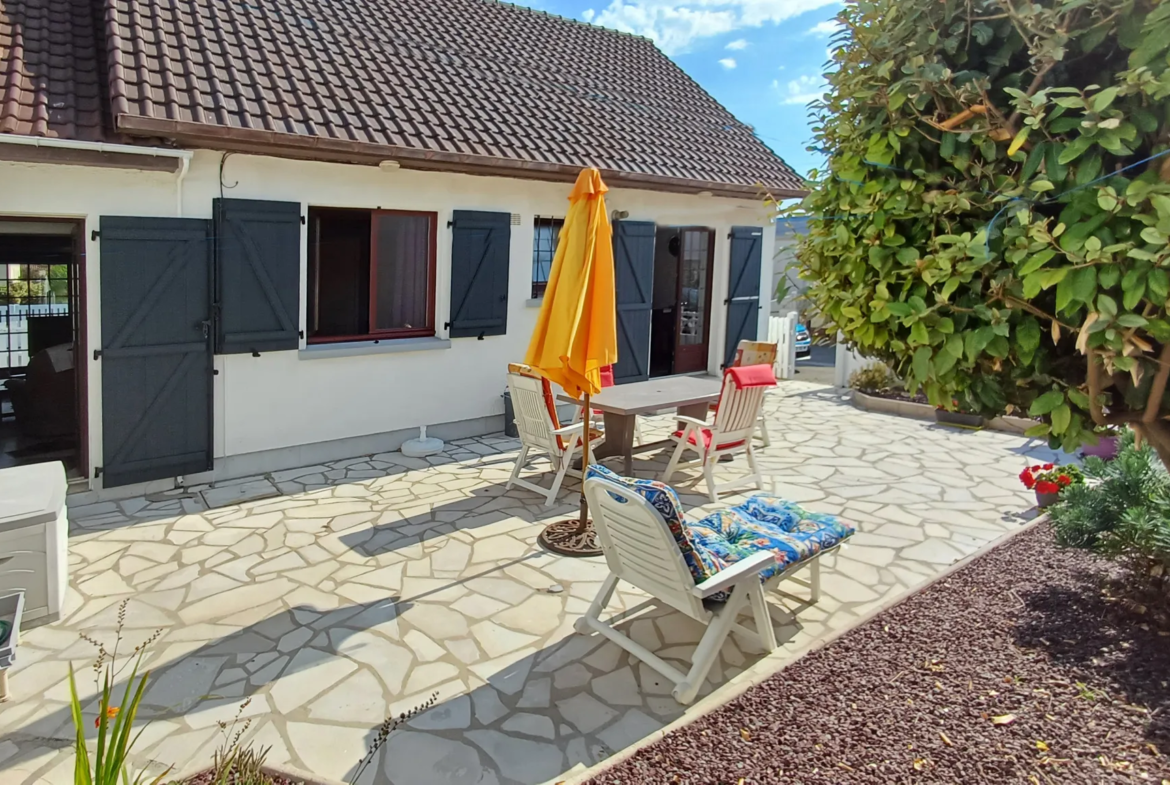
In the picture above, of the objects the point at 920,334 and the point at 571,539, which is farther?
the point at 571,539

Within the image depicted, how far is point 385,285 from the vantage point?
8.59 metres

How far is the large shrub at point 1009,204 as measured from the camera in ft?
6.66

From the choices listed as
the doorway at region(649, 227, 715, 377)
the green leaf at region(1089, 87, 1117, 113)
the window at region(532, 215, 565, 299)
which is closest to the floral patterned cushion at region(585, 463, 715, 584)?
the green leaf at region(1089, 87, 1117, 113)

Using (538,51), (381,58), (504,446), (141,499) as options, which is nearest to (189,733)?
(141,499)

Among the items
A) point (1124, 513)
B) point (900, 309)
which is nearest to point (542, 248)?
point (1124, 513)

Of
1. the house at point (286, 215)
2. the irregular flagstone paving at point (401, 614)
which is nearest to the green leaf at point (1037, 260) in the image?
the irregular flagstone paving at point (401, 614)

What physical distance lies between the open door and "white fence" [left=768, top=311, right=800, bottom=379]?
166 cm

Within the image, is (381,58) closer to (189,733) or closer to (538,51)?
(538,51)

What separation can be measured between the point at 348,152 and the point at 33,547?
4326mm

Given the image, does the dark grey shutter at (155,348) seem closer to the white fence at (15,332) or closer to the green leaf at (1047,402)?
the white fence at (15,332)

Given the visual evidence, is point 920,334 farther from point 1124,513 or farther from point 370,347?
point 370,347

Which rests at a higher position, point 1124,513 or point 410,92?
point 410,92

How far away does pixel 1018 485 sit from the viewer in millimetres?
7414

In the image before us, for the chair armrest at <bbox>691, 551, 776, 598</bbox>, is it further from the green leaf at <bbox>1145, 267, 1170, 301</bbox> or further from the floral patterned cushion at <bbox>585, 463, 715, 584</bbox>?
the green leaf at <bbox>1145, 267, 1170, 301</bbox>
